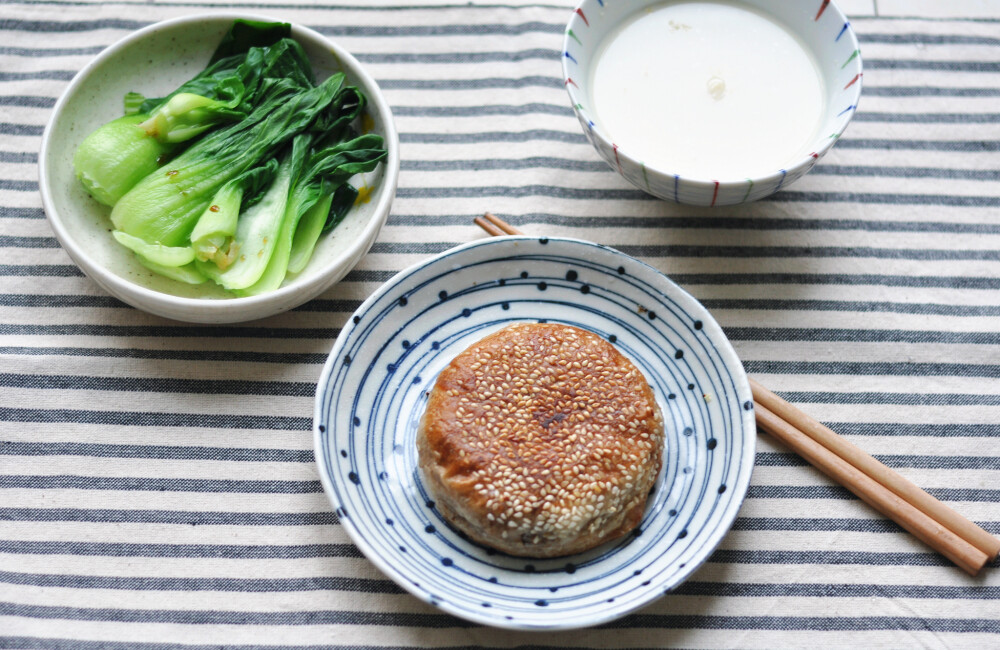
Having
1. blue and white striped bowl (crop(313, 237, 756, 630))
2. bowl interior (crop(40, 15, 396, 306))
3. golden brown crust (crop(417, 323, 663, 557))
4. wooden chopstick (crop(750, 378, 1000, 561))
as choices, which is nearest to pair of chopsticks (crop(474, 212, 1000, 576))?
wooden chopstick (crop(750, 378, 1000, 561))

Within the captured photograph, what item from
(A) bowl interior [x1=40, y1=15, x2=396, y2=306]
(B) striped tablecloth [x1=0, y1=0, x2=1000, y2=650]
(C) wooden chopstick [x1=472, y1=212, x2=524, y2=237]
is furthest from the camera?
(C) wooden chopstick [x1=472, y1=212, x2=524, y2=237]

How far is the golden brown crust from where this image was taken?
1864 mm

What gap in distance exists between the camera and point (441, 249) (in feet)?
7.96

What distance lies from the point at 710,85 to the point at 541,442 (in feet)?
3.68

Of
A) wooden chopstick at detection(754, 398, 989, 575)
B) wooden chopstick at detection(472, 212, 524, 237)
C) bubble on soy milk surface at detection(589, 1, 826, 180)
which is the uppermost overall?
bubble on soy milk surface at detection(589, 1, 826, 180)

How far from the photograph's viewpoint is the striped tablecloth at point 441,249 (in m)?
2.00

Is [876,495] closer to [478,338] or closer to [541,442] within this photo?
[541,442]

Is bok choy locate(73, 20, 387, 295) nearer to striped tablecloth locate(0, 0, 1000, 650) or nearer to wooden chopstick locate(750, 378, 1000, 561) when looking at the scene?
striped tablecloth locate(0, 0, 1000, 650)

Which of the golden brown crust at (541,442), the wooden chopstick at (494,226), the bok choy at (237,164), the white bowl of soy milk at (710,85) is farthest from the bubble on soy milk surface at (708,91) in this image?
the bok choy at (237,164)

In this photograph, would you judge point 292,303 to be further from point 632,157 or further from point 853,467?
point 853,467

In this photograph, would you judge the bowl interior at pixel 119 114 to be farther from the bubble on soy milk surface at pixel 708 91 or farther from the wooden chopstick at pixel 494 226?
the bubble on soy milk surface at pixel 708 91

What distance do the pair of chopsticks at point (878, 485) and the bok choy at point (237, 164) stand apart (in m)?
1.30

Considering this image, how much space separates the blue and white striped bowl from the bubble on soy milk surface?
1.18ft

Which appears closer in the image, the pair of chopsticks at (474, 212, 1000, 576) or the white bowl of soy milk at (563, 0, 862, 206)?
the pair of chopsticks at (474, 212, 1000, 576)
